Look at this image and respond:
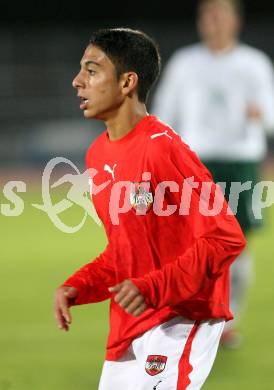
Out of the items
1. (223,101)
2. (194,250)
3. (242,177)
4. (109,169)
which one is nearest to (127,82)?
(109,169)

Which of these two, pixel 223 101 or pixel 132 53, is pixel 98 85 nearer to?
pixel 132 53

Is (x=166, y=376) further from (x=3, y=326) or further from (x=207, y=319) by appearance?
(x=3, y=326)

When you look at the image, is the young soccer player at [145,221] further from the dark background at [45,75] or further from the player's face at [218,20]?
the dark background at [45,75]

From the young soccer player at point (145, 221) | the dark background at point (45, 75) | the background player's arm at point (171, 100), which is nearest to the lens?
the young soccer player at point (145, 221)

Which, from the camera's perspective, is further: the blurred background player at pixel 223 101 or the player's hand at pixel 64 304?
the blurred background player at pixel 223 101

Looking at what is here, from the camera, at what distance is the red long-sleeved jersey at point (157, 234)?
367cm

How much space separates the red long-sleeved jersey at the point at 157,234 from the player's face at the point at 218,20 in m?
4.31

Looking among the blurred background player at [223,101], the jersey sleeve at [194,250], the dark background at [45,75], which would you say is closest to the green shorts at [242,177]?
the blurred background player at [223,101]

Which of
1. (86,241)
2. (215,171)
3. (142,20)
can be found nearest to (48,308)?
(215,171)

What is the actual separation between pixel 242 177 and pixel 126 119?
417 centimetres

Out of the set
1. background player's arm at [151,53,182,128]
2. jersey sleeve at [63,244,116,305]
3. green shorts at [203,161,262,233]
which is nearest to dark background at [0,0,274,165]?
background player's arm at [151,53,182,128]

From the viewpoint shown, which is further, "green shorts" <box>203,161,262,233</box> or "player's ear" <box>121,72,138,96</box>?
"green shorts" <box>203,161,262,233</box>

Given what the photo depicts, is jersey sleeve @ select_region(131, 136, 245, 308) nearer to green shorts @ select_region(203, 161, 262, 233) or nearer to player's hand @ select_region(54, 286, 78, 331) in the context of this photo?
player's hand @ select_region(54, 286, 78, 331)

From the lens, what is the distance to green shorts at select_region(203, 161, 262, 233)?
806cm
